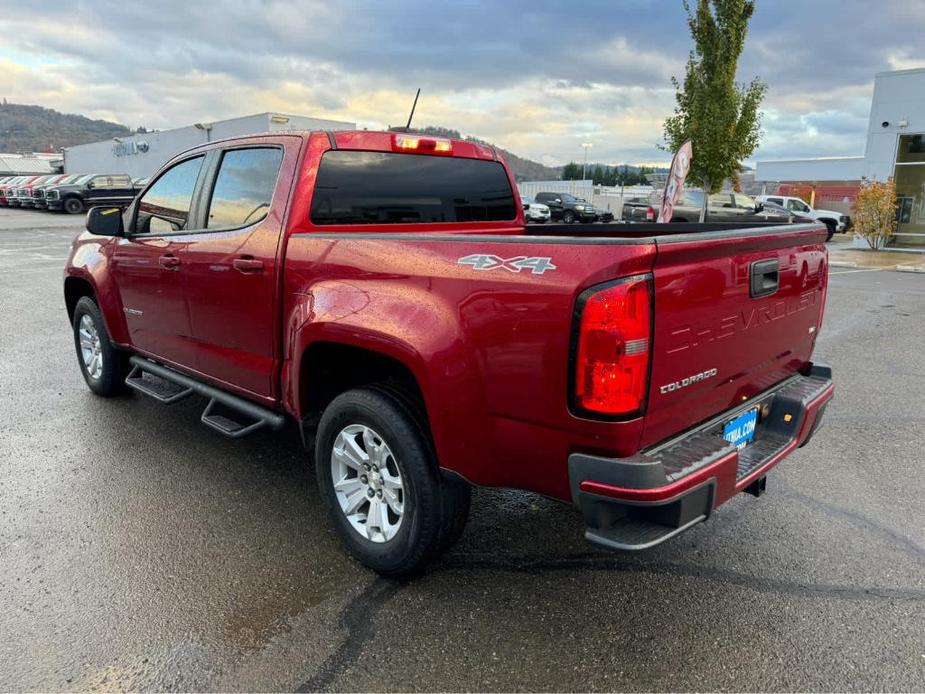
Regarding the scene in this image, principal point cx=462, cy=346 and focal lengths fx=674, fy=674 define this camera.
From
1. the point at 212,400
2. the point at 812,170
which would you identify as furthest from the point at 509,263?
the point at 812,170

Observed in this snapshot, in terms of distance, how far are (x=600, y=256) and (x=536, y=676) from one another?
59.2 inches

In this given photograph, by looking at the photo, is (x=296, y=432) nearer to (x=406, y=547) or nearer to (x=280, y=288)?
(x=280, y=288)

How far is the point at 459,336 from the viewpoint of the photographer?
8.16 feet

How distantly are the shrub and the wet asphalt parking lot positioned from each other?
63.8ft

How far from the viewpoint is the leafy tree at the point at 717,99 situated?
19672mm

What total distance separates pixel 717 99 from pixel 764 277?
19717 mm

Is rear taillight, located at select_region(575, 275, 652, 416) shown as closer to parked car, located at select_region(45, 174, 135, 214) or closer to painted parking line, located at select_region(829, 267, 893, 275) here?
painted parking line, located at select_region(829, 267, 893, 275)

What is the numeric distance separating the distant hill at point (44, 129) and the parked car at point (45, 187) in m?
96.3

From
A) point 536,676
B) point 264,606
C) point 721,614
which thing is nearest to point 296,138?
point 264,606

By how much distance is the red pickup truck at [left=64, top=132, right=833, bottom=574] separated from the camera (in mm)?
2254

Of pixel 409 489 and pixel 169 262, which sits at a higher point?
pixel 169 262

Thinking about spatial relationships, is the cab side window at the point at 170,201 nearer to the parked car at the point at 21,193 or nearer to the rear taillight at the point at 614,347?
the rear taillight at the point at 614,347

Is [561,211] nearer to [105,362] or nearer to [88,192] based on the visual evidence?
[88,192]

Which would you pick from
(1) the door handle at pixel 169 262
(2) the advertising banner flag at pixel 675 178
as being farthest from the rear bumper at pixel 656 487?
(2) the advertising banner flag at pixel 675 178
